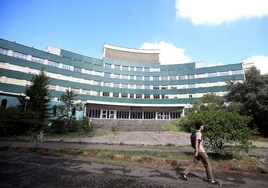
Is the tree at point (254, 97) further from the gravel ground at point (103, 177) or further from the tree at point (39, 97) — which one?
the tree at point (39, 97)

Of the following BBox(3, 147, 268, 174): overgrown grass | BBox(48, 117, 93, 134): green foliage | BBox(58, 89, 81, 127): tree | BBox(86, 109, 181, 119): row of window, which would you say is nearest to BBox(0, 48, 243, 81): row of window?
BBox(86, 109, 181, 119): row of window

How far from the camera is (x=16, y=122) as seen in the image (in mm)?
18984

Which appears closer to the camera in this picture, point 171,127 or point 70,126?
point 70,126

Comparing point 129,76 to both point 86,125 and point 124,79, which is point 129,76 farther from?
point 86,125

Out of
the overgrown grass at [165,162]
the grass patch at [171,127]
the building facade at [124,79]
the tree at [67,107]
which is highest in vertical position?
the building facade at [124,79]

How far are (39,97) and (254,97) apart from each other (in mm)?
27497

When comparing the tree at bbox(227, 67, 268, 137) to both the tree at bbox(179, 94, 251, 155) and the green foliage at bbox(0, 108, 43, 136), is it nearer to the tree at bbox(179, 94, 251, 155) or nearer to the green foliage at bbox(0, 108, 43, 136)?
the tree at bbox(179, 94, 251, 155)

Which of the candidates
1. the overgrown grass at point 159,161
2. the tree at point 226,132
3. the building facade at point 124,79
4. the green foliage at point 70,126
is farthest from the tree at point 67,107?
the tree at point 226,132

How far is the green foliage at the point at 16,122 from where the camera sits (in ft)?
59.9

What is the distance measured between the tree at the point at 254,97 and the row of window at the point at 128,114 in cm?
1834

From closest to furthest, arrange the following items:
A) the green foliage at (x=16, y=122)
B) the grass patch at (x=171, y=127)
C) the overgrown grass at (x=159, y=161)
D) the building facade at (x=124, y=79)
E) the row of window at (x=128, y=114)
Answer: the overgrown grass at (x=159, y=161) < the green foliage at (x=16, y=122) < the grass patch at (x=171, y=127) < the building facade at (x=124, y=79) < the row of window at (x=128, y=114)

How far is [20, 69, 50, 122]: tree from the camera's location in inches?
950

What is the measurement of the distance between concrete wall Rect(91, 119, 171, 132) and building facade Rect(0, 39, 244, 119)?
26.4 feet

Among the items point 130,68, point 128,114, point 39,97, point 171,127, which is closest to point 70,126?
point 39,97
